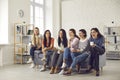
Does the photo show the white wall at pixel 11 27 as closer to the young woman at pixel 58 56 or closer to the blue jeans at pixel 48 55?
the blue jeans at pixel 48 55

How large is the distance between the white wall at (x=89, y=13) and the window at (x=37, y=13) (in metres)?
0.99

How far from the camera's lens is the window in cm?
910

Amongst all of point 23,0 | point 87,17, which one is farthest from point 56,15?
point 23,0

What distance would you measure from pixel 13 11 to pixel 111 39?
13.9ft

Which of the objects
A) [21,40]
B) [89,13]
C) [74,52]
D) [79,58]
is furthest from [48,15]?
[79,58]

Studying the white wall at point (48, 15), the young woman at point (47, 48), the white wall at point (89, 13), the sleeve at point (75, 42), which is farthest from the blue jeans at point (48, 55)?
the white wall at point (48, 15)

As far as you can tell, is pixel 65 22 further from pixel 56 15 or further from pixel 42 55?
pixel 42 55

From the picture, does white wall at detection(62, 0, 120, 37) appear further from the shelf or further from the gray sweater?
the gray sweater

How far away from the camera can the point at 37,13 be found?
9500 mm

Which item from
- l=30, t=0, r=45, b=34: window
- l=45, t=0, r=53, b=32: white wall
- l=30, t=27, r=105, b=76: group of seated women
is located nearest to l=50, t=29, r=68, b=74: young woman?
l=30, t=27, r=105, b=76: group of seated women

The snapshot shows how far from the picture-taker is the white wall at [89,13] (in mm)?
9000

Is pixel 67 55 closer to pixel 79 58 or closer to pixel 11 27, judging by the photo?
pixel 79 58

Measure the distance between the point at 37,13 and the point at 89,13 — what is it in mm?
2321

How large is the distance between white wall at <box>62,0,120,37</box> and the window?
988 millimetres
